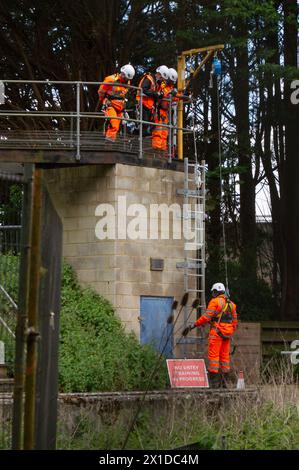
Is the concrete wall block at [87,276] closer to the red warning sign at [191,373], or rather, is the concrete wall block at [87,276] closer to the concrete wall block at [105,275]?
the concrete wall block at [105,275]

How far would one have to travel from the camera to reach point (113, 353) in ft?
54.9

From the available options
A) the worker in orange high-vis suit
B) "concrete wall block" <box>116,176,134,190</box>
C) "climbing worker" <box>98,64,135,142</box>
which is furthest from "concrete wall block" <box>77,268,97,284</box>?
the worker in orange high-vis suit

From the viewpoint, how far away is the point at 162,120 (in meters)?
20.8

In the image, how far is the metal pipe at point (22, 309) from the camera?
240 inches

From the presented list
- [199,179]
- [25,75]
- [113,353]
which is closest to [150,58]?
[25,75]

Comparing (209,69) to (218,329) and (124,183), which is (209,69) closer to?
(124,183)

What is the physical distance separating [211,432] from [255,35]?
18.0m

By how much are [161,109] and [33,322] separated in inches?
587

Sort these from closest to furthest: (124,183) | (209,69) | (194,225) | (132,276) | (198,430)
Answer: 1. (198,430)
2. (132,276)
3. (124,183)
4. (194,225)
5. (209,69)

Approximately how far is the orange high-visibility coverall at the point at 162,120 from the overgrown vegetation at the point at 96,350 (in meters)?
3.10

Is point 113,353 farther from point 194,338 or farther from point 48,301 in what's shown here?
point 48,301

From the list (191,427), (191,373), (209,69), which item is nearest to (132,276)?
(191,373)

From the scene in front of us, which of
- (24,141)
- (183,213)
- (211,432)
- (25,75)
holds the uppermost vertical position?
(25,75)

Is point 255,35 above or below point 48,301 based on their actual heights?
above
